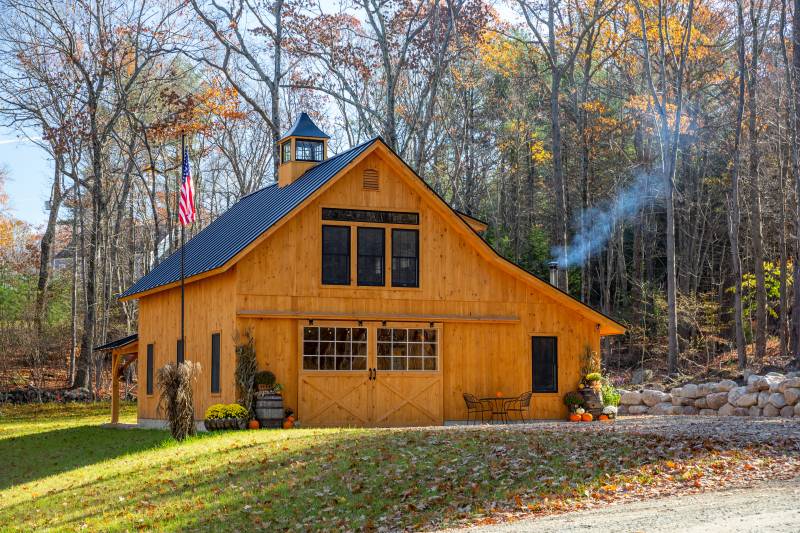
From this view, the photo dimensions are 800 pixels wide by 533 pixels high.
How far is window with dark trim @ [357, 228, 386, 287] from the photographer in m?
22.4

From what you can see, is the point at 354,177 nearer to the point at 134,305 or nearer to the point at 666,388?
the point at 666,388

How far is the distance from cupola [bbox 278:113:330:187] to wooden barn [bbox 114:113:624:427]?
1858mm

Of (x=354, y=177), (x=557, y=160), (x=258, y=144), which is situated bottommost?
(x=354, y=177)

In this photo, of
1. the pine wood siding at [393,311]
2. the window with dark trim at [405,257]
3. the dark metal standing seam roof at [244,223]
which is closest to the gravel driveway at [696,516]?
the pine wood siding at [393,311]

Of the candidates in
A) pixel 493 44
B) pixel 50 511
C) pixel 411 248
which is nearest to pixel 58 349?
pixel 493 44

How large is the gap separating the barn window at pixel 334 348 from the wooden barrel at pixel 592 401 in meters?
5.38

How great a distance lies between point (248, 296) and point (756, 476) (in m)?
11.7

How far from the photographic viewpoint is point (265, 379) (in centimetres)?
2073

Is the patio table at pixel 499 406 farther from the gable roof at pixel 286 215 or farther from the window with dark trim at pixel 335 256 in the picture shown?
the window with dark trim at pixel 335 256

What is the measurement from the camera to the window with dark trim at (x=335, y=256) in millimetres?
22047

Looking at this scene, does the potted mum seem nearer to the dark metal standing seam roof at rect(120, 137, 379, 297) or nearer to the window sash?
the dark metal standing seam roof at rect(120, 137, 379, 297)

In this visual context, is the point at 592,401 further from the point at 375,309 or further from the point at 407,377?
the point at 375,309

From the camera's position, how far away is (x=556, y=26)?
1396 inches

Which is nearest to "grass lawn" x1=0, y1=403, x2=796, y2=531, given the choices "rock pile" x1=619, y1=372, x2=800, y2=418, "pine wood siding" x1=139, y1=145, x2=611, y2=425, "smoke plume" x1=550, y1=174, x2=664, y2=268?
"pine wood siding" x1=139, y1=145, x2=611, y2=425
